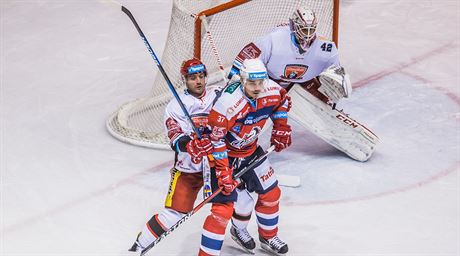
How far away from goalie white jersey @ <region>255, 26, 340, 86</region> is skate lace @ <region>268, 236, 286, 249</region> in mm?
1046

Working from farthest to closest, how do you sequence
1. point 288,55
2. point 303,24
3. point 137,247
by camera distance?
point 288,55, point 303,24, point 137,247

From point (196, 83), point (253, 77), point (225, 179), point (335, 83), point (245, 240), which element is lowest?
point (245, 240)

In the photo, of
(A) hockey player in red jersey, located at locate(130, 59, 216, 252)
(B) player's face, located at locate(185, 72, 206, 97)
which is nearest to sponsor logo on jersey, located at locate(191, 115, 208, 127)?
(A) hockey player in red jersey, located at locate(130, 59, 216, 252)

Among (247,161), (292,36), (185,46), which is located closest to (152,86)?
(185,46)

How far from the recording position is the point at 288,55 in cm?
543

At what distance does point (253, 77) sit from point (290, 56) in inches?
42.4

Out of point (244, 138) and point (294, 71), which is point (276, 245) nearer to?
point (244, 138)

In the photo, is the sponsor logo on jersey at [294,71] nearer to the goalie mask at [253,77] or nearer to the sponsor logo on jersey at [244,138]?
the sponsor logo on jersey at [244,138]

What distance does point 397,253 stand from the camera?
16.0ft

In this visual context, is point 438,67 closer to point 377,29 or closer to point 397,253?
point 377,29

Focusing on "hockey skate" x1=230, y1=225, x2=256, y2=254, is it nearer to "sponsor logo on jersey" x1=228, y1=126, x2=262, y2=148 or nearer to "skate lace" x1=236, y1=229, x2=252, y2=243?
"skate lace" x1=236, y1=229, x2=252, y2=243

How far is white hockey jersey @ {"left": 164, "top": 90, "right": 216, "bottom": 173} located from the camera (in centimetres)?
452

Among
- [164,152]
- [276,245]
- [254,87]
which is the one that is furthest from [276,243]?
[164,152]

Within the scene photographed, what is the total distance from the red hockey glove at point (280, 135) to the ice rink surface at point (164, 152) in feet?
1.76
